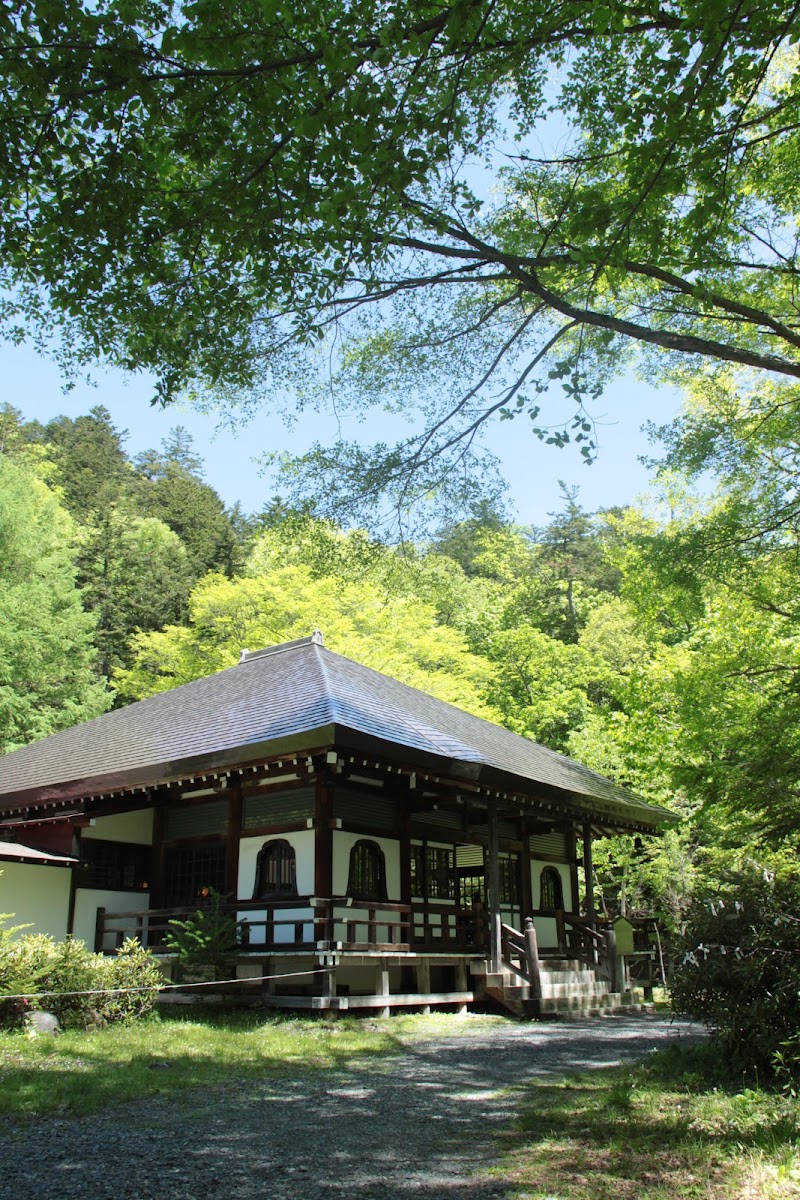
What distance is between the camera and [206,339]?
7566 mm

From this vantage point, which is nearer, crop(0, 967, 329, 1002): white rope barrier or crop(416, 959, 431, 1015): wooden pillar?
crop(0, 967, 329, 1002): white rope barrier

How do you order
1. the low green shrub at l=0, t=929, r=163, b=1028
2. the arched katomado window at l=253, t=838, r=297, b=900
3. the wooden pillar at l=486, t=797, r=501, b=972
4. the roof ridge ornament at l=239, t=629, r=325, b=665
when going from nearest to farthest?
the low green shrub at l=0, t=929, r=163, b=1028 → the arched katomado window at l=253, t=838, r=297, b=900 → the wooden pillar at l=486, t=797, r=501, b=972 → the roof ridge ornament at l=239, t=629, r=325, b=665

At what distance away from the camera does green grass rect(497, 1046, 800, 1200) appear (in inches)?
183

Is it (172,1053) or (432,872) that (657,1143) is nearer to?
(172,1053)

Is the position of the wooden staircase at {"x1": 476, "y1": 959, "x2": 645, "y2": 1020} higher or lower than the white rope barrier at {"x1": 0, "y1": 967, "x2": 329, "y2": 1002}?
lower

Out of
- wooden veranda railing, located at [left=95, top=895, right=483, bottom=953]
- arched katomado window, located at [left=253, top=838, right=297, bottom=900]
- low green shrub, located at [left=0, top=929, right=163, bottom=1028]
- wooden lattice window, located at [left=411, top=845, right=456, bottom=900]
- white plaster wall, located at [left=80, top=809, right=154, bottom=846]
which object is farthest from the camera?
wooden lattice window, located at [left=411, top=845, right=456, bottom=900]

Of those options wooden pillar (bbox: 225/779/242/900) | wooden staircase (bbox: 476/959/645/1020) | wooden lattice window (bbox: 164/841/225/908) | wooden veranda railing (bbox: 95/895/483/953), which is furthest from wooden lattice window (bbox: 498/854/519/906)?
wooden pillar (bbox: 225/779/242/900)

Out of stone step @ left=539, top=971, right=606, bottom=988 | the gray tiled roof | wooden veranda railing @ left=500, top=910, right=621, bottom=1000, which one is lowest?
stone step @ left=539, top=971, right=606, bottom=988

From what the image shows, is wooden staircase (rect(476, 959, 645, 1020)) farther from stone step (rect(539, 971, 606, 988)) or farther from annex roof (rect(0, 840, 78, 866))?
annex roof (rect(0, 840, 78, 866))

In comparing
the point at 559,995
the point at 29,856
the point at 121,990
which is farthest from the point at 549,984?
the point at 29,856

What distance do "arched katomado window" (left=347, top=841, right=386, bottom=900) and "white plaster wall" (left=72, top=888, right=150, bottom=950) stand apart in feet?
12.5

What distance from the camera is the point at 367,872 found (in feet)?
49.5

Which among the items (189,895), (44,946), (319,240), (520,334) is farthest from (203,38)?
(189,895)

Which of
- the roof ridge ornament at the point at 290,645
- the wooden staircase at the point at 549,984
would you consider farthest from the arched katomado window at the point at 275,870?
the roof ridge ornament at the point at 290,645
